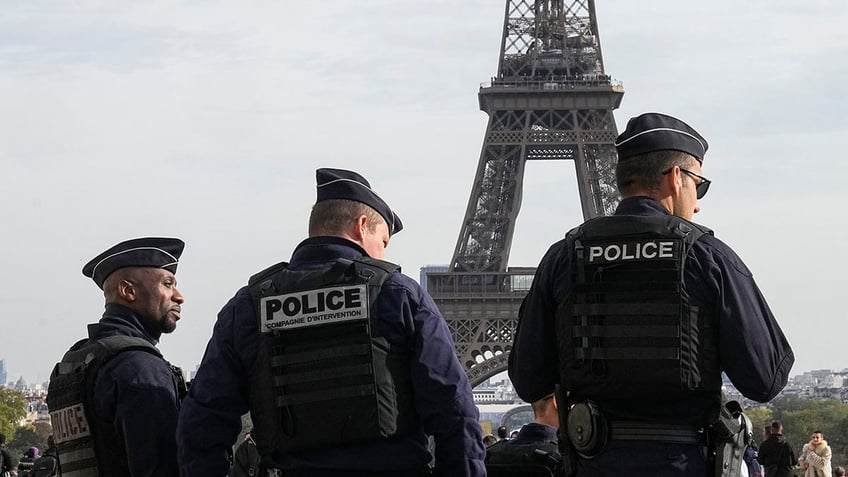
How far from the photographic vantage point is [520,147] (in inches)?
2510

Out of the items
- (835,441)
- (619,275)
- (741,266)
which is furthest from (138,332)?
(835,441)

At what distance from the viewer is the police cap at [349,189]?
21.6ft

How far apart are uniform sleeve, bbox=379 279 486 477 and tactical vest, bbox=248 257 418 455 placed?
0.42 feet

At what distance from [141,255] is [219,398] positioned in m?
1.38

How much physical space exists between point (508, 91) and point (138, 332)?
56589 mm

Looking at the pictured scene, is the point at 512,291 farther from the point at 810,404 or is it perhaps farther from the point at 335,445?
the point at 335,445

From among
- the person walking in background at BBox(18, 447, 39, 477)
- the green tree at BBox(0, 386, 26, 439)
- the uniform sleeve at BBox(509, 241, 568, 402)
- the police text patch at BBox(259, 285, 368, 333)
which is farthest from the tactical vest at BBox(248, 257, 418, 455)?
the green tree at BBox(0, 386, 26, 439)

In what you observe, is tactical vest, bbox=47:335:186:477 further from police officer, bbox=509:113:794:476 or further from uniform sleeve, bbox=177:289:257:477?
police officer, bbox=509:113:794:476

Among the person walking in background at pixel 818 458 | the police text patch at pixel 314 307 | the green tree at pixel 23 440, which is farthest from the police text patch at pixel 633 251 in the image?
the green tree at pixel 23 440

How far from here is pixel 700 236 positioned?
629cm

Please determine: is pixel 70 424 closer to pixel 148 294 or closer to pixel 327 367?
pixel 148 294

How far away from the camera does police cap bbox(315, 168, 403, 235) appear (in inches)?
260

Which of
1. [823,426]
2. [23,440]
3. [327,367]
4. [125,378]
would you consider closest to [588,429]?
[327,367]

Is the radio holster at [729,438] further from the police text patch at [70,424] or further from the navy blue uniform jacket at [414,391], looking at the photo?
the police text patch at [70,424]
